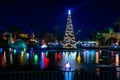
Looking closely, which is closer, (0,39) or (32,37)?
(0,39)

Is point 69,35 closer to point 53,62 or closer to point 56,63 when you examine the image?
point 53,62

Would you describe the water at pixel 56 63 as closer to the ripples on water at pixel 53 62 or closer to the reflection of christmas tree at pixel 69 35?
the ripples on water at pixel 53 62

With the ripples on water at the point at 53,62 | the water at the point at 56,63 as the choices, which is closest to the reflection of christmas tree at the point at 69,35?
the ripples on water at the point at 53,62

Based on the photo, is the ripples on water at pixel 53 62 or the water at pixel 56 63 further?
the ripples on water at pixel 53 62

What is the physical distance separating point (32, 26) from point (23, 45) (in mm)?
44578

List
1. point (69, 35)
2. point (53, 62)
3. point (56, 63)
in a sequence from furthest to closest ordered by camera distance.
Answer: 1. point (69, 35)
2. point (53, 62)
3. point (56, 63)

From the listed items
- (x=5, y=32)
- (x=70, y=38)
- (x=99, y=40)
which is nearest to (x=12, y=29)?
(x=5, y=32)

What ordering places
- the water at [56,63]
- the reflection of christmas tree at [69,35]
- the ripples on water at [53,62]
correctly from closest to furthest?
the water at [56,63] < the ripples on water at [53,62] < the reflection of christmas tree at [69,35]

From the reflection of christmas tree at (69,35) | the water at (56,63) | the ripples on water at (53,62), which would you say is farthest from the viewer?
the reflection of christmas tree at (69,35)

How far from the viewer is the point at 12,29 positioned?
481 feet

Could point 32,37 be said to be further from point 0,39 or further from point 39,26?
point 0,39

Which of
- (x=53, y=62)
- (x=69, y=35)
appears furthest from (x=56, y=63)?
(x=69, y=35)

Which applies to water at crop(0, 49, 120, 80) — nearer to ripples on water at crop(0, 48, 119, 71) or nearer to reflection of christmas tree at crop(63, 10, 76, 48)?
ripples on water at crop(0, 48, 119, 71)

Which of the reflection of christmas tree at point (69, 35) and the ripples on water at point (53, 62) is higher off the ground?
the reflection of christmas tree at point (69, 35)
